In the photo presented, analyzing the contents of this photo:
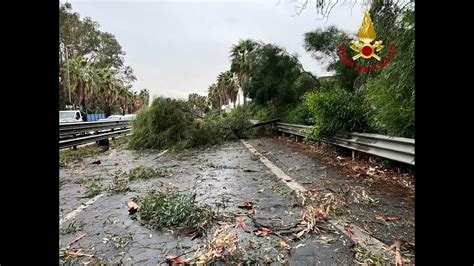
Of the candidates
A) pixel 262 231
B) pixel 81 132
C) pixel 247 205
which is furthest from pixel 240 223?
pixel 81 132

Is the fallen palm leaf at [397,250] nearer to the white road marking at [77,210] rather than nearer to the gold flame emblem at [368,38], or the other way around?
the white road marking at [77,210]

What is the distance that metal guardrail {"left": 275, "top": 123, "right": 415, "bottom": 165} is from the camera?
524 centimetres

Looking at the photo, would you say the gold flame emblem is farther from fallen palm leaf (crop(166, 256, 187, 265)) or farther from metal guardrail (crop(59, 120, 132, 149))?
metal guardrail (crop(59, 120, 132, 149))

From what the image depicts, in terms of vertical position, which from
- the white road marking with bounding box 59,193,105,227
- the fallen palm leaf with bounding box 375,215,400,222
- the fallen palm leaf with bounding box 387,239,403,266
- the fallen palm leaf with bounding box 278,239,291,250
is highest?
the fallen palm leaf with bounding box 387,239,403,266

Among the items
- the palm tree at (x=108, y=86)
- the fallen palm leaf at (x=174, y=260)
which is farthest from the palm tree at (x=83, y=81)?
the fallen palm leaf at (x=174, y=260)

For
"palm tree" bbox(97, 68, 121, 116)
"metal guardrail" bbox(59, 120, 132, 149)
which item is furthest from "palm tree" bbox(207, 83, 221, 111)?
"metal guardrail" bbox(59, 120, 132, 149)

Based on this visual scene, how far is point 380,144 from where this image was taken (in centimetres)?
646

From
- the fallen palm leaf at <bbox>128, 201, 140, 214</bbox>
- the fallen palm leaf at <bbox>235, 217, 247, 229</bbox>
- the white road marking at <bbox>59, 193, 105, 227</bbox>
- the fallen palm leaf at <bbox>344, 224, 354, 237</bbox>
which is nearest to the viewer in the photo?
the fallen palm leaf at <bbox>344, 224, 354, 237</bbox>

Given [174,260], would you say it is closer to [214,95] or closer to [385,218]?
[385,218]

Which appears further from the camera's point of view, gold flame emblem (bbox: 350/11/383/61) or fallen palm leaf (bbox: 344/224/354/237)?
gold flame emblem (bbox: 350/11/383/61)
